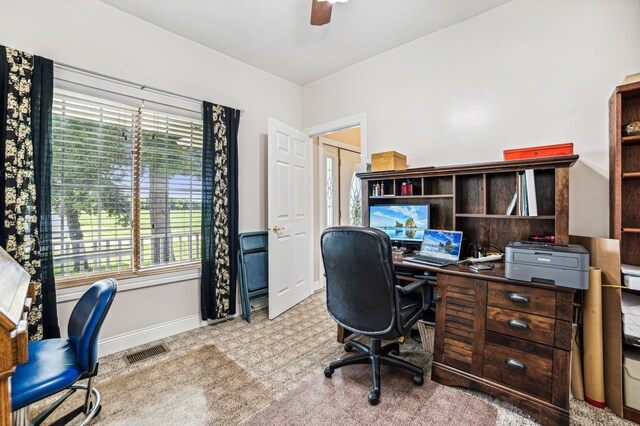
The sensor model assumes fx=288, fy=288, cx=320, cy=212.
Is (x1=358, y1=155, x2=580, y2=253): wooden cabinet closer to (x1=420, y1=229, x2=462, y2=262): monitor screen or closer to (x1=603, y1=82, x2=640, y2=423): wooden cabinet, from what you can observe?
(x1=420, y1=229, x2=462, y2=262): monitor screen

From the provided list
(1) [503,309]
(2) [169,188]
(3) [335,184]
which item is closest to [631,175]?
(1) [503,309]

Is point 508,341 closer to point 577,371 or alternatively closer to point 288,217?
point 577,371

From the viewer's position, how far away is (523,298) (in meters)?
1.63

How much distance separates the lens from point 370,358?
193cm

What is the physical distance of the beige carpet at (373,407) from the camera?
1.59 meters

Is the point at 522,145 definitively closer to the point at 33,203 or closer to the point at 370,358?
the point at 370,358

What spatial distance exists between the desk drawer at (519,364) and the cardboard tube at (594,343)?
411mm

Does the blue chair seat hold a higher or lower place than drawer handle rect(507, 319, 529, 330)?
lower

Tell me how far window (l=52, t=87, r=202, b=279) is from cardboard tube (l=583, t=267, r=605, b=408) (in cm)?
307

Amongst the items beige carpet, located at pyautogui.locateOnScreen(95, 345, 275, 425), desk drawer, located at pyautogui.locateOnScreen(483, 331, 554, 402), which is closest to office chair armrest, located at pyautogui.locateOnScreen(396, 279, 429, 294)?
desk drawer, located at pyautogui.locateOnScreen(483, 331, 554, 402)

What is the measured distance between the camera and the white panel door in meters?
3.12

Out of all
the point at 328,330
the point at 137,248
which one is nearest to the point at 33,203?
the point at 137,248

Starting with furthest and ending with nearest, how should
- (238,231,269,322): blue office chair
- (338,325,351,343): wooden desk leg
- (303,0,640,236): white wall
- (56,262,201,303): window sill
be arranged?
(238,231,269,322): blue office chair → (338,325,351,343): wooden desk leg → (56,262,201,303): window sill → (303,0,640,236): white wall

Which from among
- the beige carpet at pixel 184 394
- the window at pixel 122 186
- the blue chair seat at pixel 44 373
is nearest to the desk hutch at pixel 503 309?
the beige carpet at pixel 184 394
